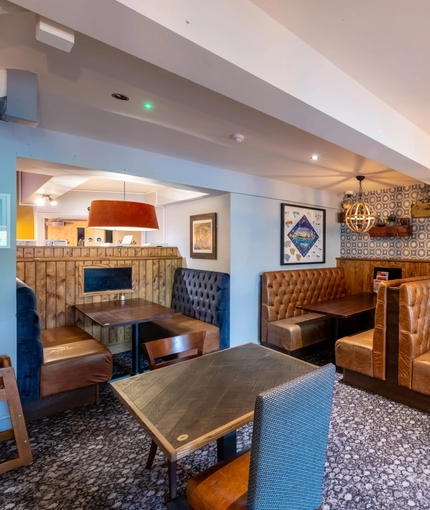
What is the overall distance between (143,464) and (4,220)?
6.39ft

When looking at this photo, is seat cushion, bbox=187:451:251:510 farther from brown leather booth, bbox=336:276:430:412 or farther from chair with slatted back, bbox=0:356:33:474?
brown leather booth, bbox=336:276:430:412

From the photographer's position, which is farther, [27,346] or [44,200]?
[44,200]

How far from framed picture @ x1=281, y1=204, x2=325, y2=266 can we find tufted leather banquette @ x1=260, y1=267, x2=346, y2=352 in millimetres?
285

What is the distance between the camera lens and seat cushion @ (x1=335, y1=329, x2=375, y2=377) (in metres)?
2.89

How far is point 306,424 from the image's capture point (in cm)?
106

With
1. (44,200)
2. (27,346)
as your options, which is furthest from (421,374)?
(44,200)

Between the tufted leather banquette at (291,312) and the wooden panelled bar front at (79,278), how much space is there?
1.46m

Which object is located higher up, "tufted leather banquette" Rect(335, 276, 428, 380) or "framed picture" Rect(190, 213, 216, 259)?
"framed picture" Rect(190, 213, 216, 259)

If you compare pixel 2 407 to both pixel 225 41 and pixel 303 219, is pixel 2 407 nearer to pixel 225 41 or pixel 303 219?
pixel 225 41

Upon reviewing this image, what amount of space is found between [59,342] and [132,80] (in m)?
2.42

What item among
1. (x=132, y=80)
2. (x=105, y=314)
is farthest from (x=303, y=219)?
(x=132, y=80)

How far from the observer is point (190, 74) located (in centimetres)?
126

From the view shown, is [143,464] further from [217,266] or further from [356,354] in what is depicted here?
[217,266]

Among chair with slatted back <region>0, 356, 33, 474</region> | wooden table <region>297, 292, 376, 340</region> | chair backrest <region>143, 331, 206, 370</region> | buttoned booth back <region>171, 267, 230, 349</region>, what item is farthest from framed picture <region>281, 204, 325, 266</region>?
chair with slatted back <region>0, 356, 33, 474</region>
